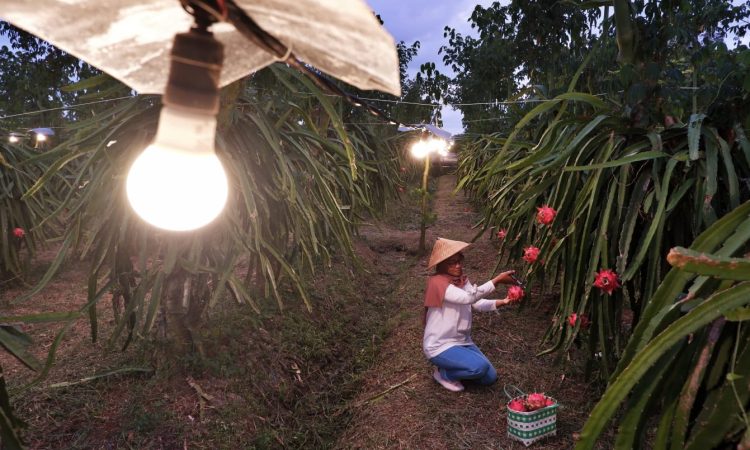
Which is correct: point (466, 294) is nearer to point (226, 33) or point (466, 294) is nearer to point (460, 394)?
point (460, 394)

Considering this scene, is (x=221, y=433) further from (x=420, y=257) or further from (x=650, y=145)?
(x=420, y=257)

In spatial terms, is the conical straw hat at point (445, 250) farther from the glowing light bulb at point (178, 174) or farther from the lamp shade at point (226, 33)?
the glowing light bulb at point (178, 174)

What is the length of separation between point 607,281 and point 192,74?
6.59 ft

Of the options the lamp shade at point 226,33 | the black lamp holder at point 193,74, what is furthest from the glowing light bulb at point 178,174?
the lamp shade at point 226,33

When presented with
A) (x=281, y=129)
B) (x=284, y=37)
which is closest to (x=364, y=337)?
(x=281, y=129)

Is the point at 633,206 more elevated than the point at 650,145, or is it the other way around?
the point at 650,145

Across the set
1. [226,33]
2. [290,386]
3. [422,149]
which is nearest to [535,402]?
[290,386]

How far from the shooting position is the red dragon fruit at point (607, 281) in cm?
218

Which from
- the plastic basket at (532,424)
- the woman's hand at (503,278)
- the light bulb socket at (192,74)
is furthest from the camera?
the woman's hand at (503,278)

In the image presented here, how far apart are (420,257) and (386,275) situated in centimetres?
79

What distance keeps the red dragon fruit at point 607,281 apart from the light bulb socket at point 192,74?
196 centimetres

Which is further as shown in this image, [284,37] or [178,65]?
[284,37]

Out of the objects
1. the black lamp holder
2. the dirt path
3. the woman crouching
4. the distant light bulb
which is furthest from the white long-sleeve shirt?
Result: the distant light bulb

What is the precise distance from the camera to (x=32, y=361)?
53.9 inches
